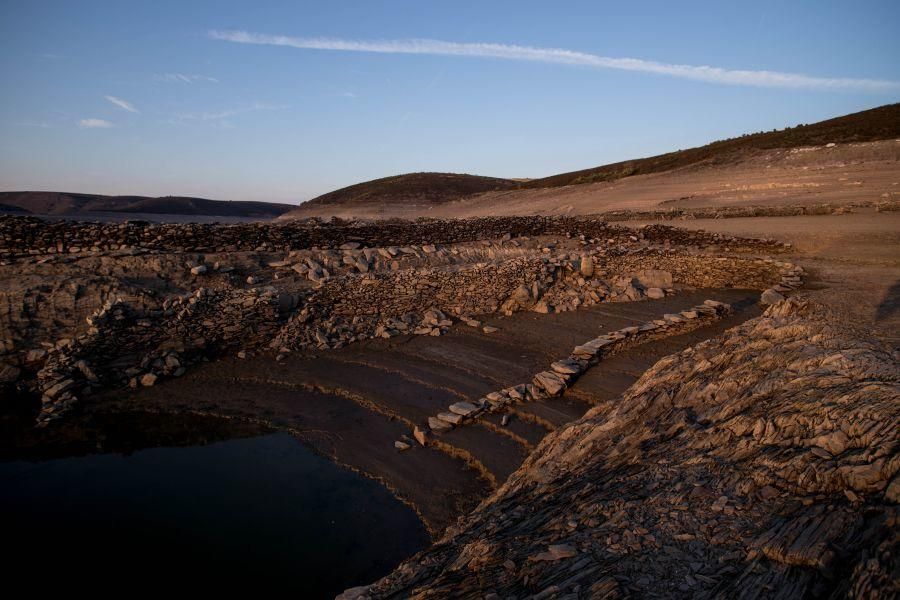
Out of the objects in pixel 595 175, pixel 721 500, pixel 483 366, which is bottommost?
pixel 483 366

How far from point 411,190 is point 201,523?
41.4m

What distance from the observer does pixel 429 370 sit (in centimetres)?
978

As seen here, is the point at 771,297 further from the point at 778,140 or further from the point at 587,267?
the point at 778,140

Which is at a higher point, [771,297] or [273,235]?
[273,235]

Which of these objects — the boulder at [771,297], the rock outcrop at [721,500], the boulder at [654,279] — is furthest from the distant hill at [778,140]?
the rock outcrop at [721,500]

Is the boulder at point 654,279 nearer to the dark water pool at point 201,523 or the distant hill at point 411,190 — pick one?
the dark water pool at point 201,523

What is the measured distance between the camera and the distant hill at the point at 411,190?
43.3 meters

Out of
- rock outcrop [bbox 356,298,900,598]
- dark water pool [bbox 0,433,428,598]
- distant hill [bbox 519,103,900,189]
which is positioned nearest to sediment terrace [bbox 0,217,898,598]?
rock outcrop [bbox 356,298,900,598]

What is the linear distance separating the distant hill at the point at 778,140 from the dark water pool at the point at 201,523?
34.1m

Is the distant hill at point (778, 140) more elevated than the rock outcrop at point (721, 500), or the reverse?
the distant hill at point (778, 140)

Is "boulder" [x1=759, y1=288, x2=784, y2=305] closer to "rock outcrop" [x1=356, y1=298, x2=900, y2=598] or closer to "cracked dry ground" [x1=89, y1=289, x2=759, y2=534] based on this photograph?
"cracked dry ground" [x1=89, y1=289, x2=759, y2=534]

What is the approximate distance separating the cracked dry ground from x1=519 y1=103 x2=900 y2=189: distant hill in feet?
78.2

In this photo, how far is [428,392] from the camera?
8.88 meters

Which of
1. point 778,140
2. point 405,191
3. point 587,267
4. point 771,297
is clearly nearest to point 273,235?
point 587,267
